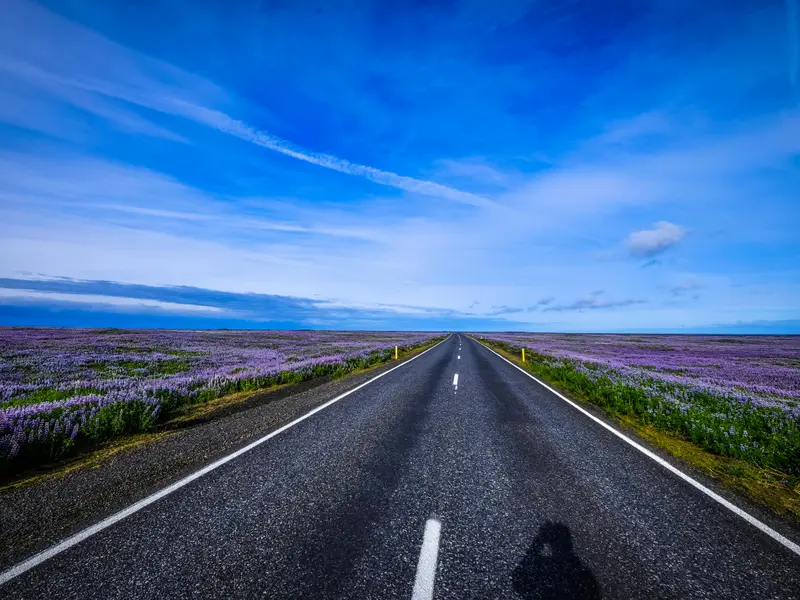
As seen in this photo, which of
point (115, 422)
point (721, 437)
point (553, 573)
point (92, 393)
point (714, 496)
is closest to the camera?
point (553, 573)

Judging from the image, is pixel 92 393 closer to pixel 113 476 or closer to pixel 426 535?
pixel 113 476

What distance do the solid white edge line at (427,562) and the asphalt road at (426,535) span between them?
1 centimetres

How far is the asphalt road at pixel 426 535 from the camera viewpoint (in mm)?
2998

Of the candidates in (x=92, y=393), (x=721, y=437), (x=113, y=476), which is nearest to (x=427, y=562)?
(x=113, y=476)

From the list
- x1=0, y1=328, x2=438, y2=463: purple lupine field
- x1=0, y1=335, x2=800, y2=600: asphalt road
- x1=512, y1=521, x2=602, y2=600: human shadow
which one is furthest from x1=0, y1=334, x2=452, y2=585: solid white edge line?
x1=512, y1=521, x2=602, y2=600: human shadow

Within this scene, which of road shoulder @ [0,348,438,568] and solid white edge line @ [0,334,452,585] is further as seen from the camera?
road shoulder @ [0,348,438,568]

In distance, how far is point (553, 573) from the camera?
125 inches

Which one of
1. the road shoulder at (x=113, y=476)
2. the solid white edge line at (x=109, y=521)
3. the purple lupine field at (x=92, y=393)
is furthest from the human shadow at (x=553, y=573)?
the purple lupine field at (x=92, y=393)

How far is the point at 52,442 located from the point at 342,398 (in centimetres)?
652

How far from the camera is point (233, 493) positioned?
15.3 feet

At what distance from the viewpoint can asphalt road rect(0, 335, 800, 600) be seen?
9.84 ft

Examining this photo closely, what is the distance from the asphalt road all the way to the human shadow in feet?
0.05

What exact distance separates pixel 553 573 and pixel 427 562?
114cm

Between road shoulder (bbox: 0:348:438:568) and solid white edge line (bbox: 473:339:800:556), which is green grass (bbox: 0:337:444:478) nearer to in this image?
road shoulder (bbox: 0:348:438:568)
